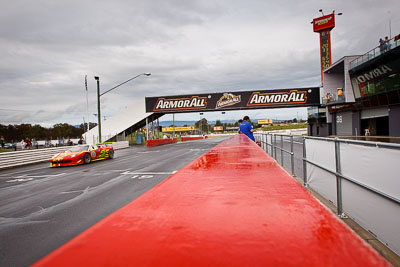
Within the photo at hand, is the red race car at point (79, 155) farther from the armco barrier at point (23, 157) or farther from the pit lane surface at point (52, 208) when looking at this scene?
the pit lane surface at point (52, 208)

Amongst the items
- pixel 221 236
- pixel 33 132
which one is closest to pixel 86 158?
pixel 221 236

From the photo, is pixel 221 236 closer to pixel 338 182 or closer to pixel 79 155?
pixel 338 182

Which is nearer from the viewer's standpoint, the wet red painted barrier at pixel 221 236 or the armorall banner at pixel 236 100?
the wet red painted barrier at pixel 221 236

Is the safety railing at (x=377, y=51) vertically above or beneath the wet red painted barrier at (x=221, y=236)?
above

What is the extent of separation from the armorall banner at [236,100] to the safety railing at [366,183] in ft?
107

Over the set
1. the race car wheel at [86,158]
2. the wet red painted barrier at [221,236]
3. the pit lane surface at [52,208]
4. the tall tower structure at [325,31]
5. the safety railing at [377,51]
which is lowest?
the pit lane surface at [52,208]

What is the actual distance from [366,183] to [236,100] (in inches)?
1369

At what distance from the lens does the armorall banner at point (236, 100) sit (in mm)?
36812

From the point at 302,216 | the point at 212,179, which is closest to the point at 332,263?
the point at 302,216

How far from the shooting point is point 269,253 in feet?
Answer: 3.01

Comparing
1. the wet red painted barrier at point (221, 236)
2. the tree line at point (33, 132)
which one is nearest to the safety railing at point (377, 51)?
the wet red painted barrier at point (221, 236)

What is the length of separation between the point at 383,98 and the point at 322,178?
25350 millimetres

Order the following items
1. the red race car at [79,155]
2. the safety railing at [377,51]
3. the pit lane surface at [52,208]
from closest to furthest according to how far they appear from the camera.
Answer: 1. the pit lane surface at [52,208]
2. the red race car at [79,155]
3. the safety railing at [377,51]

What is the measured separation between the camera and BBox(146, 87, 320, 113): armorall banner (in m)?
36.8
